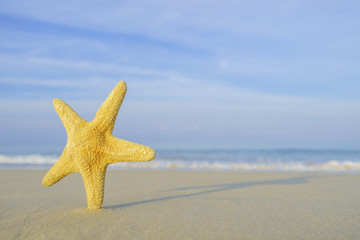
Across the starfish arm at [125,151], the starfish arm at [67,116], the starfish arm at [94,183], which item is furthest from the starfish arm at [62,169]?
the starfish arm at [125,151]

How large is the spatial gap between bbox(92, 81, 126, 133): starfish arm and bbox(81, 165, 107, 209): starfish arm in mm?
504

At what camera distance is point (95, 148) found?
12.5 feet

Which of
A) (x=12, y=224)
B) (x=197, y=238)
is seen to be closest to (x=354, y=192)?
(x=197, y=238)

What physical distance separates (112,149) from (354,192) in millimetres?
4356

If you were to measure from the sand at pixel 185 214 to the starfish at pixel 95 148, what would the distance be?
40 centimetres

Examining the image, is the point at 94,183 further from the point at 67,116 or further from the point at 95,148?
the point at 67,116

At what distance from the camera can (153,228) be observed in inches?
126

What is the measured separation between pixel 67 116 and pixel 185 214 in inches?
74.5

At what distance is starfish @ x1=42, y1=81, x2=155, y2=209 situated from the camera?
379 centimetres

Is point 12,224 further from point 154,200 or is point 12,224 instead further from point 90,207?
point 154,200

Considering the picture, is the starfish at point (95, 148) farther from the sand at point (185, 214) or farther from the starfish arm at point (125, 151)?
the sand at point (185, 214)

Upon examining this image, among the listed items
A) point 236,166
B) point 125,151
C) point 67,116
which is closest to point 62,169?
point 67,116

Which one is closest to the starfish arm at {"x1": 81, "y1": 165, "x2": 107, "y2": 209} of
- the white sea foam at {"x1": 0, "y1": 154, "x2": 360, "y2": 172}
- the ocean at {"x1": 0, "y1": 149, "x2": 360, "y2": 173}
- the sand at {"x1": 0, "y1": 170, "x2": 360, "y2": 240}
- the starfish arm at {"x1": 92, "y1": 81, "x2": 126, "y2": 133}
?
the sand at {"x1": 0, "y1": 170, "x2": 360, "y2": 240}

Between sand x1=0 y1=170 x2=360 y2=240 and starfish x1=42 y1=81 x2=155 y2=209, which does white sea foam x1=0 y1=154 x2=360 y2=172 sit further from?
starfish x1=42 y1=81 x2=155 y2=209
